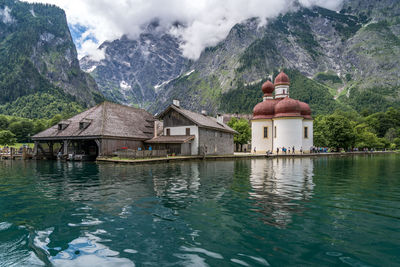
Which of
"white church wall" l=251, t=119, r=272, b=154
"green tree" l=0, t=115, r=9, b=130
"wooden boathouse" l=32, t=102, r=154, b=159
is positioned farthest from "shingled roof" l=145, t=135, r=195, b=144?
"green tree" l=0, t=115, r=9, b=130

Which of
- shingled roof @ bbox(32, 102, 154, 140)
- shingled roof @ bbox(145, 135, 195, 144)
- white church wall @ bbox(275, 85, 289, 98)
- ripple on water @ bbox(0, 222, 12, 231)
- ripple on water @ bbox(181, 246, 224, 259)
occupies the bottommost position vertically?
ripple on water @ bbox(0, 222, 12, 231)

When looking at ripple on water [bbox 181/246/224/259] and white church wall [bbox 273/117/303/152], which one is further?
white church wall [bbox 273/117/303/152]

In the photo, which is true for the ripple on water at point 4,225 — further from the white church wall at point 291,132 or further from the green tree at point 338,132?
the green tree at point 338,132

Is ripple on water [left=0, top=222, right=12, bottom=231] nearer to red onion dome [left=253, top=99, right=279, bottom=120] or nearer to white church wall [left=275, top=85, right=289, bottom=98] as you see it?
red onion dome [left=253, top=99, right=279, bottom=120]

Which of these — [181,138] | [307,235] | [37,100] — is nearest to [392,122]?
[181,138]

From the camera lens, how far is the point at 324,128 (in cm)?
7200

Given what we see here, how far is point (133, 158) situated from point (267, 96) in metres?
45.2

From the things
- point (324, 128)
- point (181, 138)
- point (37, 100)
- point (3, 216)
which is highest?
point (37, 100)

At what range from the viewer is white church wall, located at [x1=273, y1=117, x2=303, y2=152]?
56.8 metres

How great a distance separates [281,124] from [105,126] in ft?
126

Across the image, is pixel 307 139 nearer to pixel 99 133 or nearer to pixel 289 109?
pixel 289 109

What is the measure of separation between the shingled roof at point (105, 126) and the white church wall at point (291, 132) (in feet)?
97.3

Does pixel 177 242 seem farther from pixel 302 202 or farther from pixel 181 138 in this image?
pixel 181 138

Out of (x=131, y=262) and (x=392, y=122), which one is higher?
(x=392, y=122)
